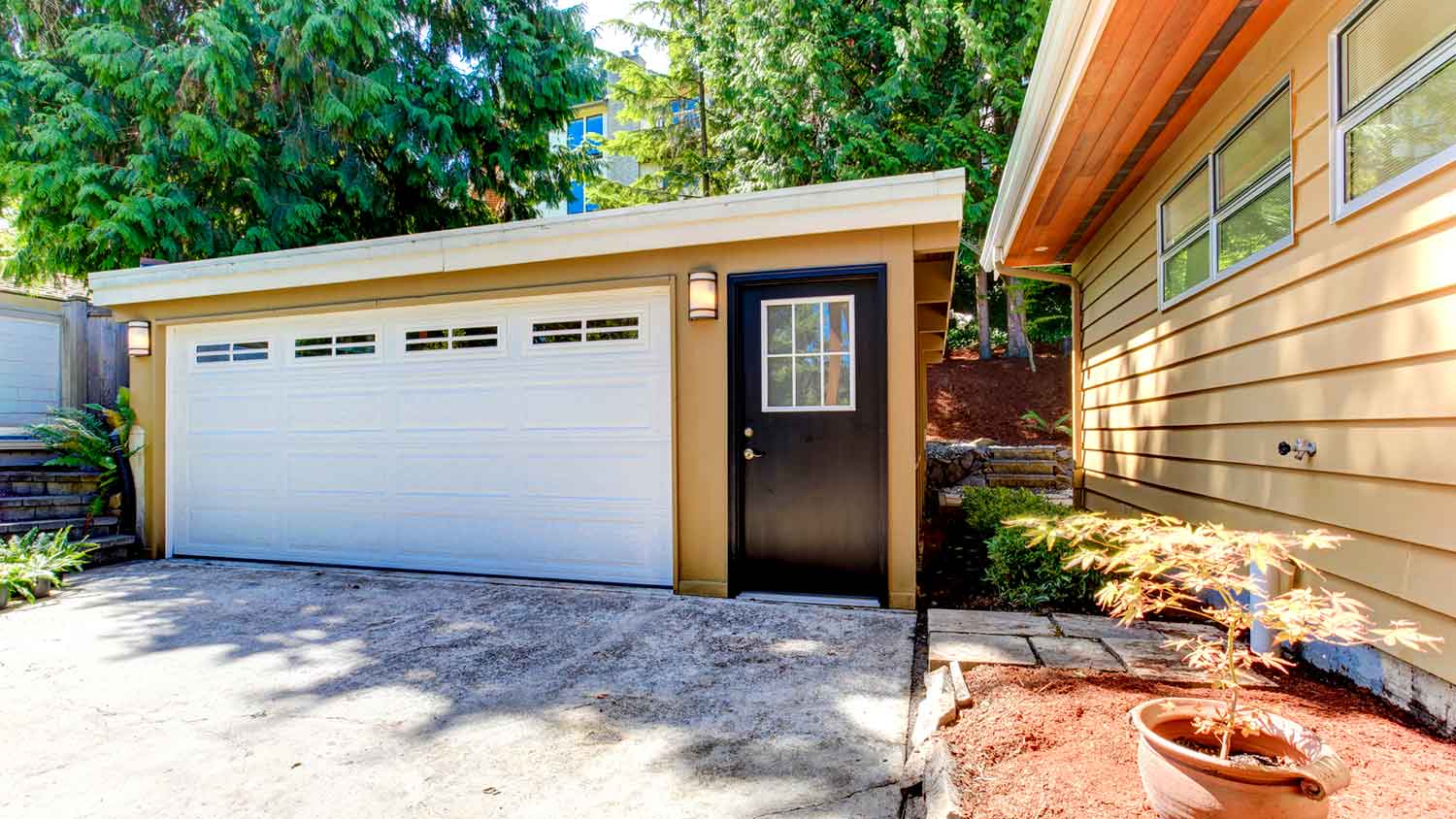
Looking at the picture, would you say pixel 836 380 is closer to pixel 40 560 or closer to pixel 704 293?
pixel 704 293

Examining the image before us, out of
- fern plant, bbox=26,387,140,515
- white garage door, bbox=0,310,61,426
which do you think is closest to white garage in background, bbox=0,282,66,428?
white garage door, bbox=0,310,61,426

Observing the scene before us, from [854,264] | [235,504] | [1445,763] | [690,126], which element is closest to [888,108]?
[690,126]

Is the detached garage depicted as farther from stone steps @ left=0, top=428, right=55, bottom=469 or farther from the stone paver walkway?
stone steps @ left=0, top=428, right=55, bottom=469

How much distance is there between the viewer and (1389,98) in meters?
2.31

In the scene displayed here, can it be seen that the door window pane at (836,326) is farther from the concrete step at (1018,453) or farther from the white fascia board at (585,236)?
the concrete step at (1018,453)

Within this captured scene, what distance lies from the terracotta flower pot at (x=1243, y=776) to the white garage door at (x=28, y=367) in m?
10.1

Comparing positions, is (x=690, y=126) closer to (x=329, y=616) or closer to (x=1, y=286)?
(x=1, y=286)

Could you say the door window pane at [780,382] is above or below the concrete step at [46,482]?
above

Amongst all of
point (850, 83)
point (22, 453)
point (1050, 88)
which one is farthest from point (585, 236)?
point (850, 83)

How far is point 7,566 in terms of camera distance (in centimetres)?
446

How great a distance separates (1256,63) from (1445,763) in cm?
280

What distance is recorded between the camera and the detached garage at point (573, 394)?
162 inches

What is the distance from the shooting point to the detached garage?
4117 mm

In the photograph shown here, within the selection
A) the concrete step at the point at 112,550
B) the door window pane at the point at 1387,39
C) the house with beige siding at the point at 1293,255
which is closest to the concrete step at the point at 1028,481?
the house with beige siding at the point at 1293,255
